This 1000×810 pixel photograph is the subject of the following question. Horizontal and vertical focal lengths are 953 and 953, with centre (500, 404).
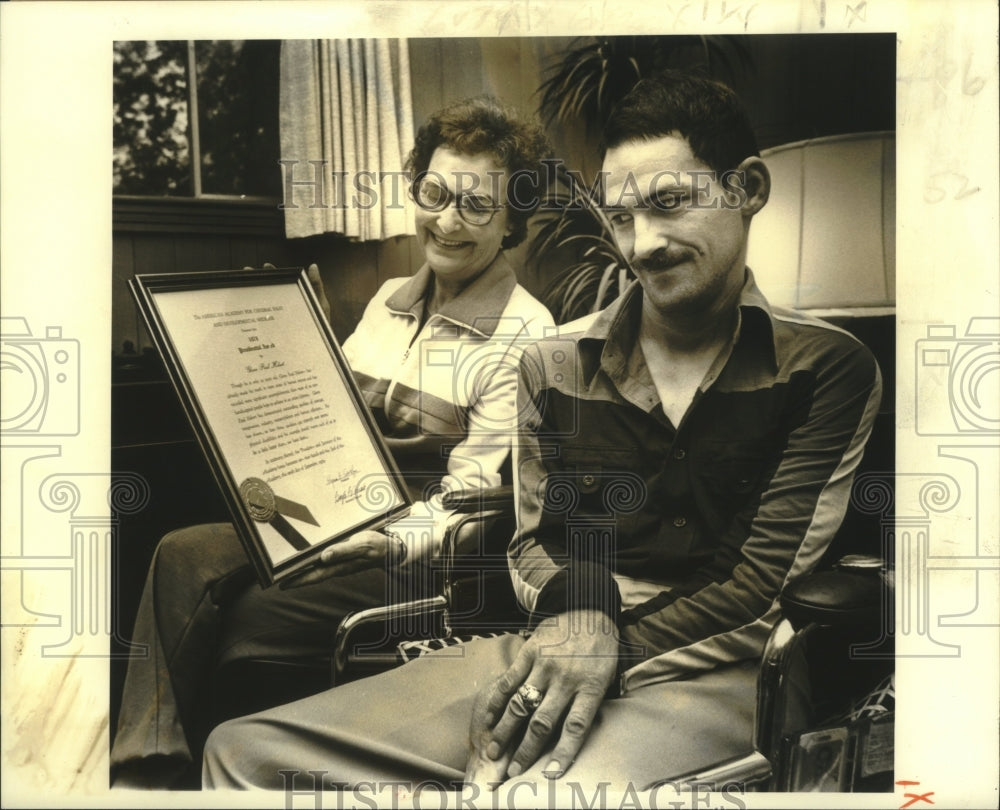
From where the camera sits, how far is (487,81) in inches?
107

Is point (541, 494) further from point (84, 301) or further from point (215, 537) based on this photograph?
point (84, 301)

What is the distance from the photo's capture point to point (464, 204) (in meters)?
2.71

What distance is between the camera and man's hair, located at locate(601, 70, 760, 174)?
2.67 meters

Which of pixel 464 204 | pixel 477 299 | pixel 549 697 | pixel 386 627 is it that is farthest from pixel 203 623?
pixel 464 204

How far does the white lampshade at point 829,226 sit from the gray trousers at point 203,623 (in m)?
1.42

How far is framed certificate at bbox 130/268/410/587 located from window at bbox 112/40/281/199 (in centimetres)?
27

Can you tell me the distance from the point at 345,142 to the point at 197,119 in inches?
17.0

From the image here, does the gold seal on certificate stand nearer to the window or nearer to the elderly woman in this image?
the elderly woman

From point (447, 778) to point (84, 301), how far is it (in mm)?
1712

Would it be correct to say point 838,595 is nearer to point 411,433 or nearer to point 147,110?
point 411,433

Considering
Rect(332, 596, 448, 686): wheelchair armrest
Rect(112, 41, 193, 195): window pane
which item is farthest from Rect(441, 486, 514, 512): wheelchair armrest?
Rect(112, 41, 193, 195): window pane

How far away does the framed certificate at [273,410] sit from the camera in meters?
2.66

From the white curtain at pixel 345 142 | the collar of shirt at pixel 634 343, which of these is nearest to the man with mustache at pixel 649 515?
the collar of shirt at pixel 634 343

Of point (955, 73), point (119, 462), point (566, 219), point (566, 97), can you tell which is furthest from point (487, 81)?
point (119, 462)
